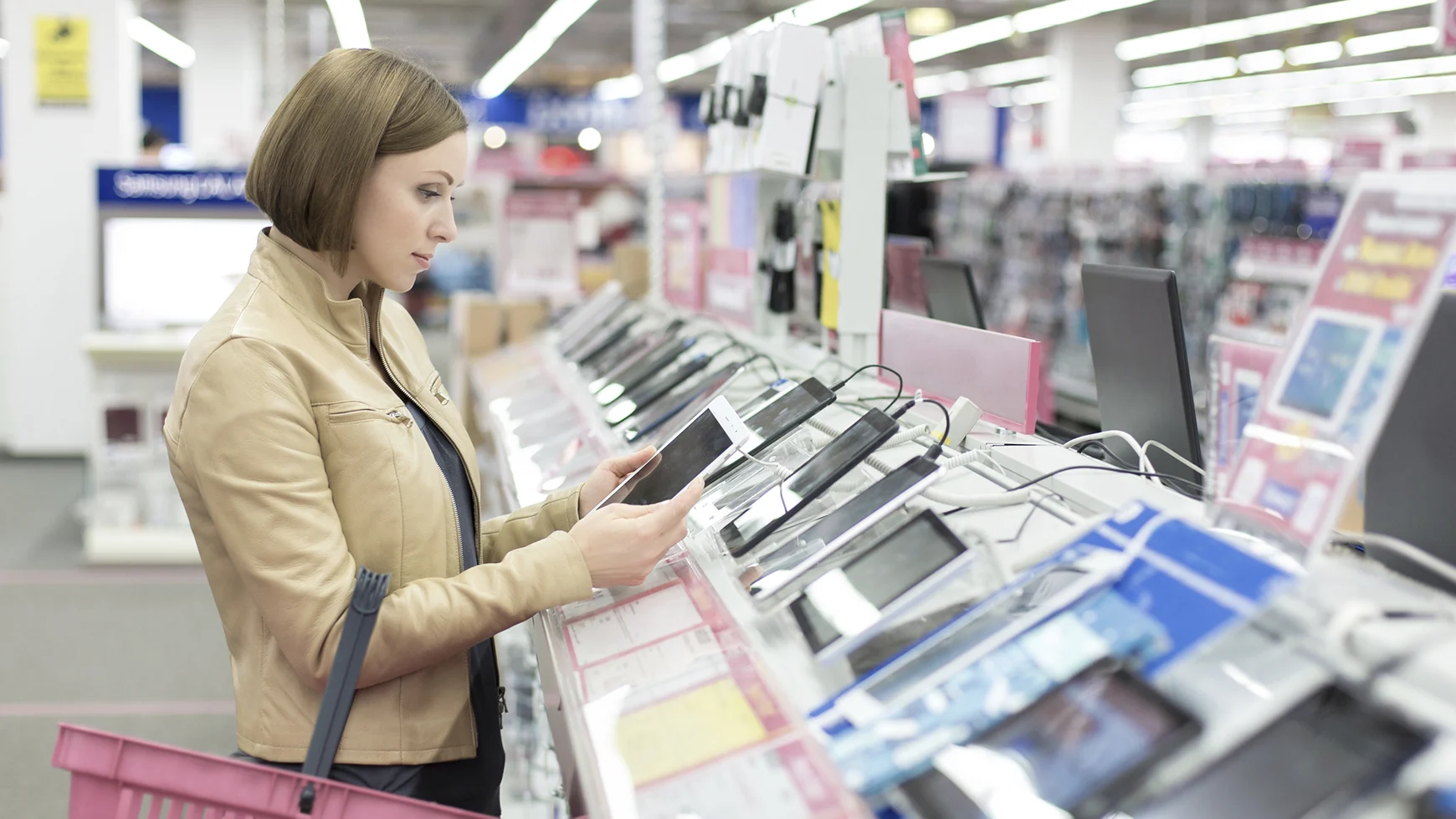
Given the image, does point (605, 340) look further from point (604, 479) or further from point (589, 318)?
point (604, 479)

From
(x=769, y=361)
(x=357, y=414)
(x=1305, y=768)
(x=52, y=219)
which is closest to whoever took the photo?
(x=1305, y=768)

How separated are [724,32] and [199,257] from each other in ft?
46.2

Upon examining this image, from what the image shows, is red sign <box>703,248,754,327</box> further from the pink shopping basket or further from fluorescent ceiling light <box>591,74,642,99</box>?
fluorescent ceiling light <box>591,74,642,99</box>

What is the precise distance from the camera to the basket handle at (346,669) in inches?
58.1

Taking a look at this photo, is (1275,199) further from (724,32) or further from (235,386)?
(724,32)

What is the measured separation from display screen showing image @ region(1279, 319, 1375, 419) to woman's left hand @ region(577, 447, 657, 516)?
1.02 meters

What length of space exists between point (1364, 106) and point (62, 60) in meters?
23.8

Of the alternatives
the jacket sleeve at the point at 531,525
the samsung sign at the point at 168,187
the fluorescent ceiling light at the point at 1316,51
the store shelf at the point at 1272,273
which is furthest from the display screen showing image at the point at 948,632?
the fluorescent ceiling light at the point at 1316,51

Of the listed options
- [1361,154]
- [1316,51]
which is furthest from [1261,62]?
[1361,154]

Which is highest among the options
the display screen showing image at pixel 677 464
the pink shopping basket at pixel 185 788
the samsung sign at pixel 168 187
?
the samsung sign at pixel 168 187

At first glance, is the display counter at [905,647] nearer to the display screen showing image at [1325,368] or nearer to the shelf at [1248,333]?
the display screen showing image at [1325,368]

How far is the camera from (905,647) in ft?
4.45

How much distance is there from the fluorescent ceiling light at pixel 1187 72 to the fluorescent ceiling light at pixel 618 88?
360 inches

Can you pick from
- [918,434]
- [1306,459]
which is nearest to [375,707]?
[918,434]
